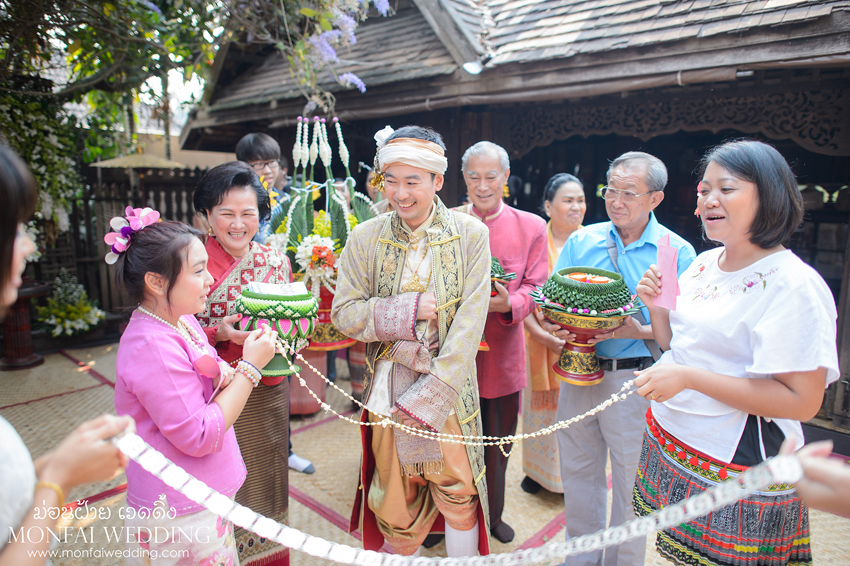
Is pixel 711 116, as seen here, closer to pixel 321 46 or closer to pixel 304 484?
pixel 321 46

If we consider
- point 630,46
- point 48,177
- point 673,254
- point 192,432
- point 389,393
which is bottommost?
point 389,393

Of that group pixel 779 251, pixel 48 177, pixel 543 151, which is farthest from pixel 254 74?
pixel 779 251

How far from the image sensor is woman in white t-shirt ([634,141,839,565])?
61.0 inches

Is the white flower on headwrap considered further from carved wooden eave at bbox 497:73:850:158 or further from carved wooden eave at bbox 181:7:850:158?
carved wooden eave at bbox 497:73:850:158

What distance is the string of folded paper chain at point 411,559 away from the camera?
4.30 feet

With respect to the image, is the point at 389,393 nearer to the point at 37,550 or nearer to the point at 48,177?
the point at 37,550

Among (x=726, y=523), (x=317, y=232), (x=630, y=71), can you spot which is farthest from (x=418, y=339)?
(x=630, y=71)

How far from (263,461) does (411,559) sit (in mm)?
1200

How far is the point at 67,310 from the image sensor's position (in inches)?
259

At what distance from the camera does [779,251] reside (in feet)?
5.55

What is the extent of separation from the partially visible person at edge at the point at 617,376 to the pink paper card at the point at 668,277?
384mm

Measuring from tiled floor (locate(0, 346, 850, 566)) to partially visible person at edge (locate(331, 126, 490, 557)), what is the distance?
0.72m

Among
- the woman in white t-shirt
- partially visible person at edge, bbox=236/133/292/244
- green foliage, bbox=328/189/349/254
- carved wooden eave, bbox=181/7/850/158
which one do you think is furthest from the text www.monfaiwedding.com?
carved wooden eave, bbox=181/7/850/158

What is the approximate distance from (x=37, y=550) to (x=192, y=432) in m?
0.54
